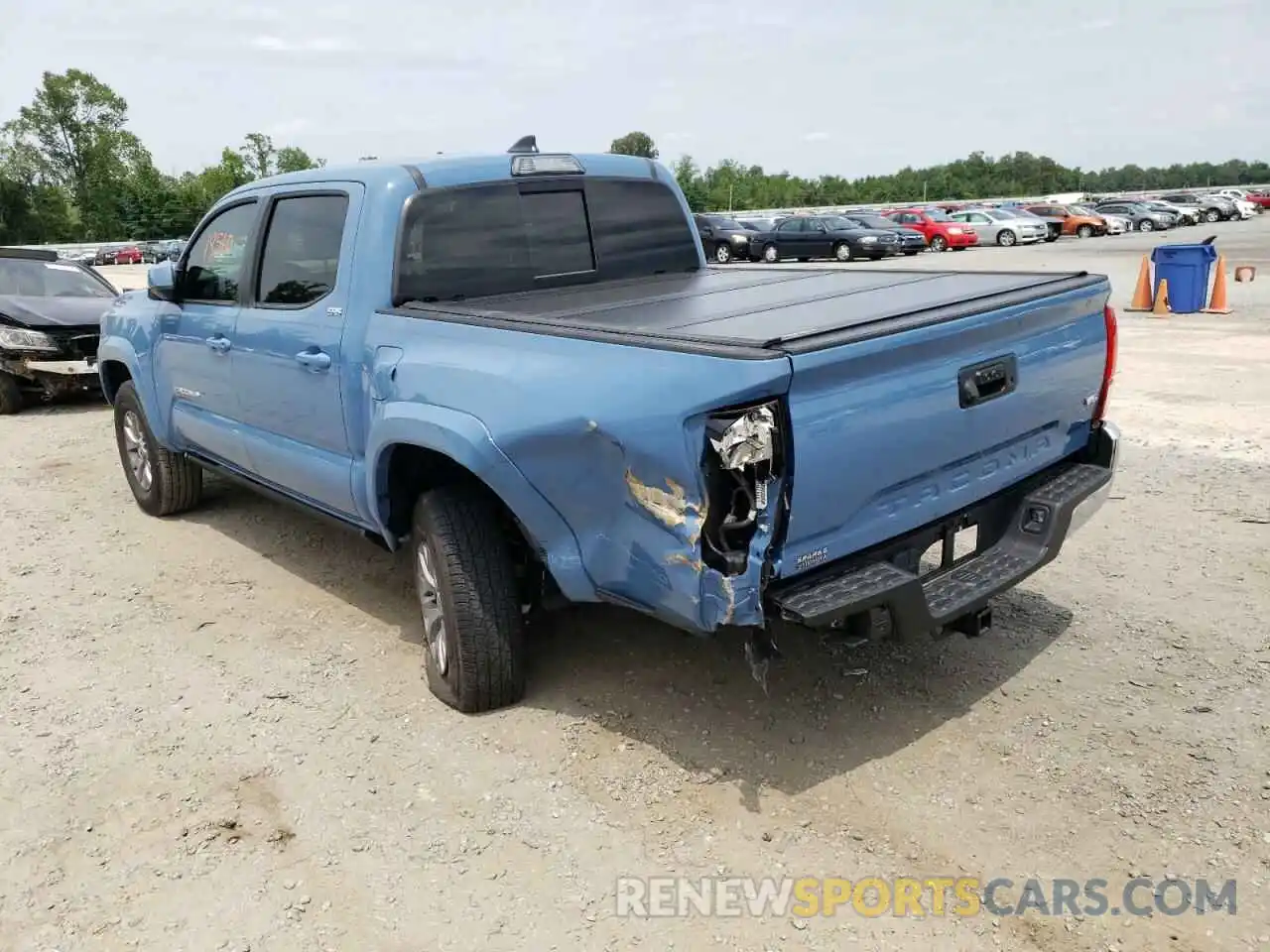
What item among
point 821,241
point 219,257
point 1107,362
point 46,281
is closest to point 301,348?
point 219,257

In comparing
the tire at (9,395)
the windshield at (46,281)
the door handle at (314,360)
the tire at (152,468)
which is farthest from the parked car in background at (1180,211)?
the door handle at (314,360)

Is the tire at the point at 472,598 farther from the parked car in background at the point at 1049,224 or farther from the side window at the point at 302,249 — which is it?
the parked car in background at the point at 1049,224

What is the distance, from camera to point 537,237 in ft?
15.0

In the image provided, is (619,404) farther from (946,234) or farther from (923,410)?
(946,234)

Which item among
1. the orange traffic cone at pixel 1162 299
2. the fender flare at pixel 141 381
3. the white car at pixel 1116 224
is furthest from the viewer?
the white car at pixel 1116 224

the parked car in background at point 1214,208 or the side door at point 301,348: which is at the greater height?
the side door at point 301,348

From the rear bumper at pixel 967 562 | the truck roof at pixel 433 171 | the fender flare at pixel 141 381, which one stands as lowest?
the rear bumper at pixel 967 562

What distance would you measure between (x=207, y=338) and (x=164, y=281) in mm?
599

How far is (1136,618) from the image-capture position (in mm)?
4406

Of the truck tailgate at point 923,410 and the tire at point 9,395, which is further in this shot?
the tire at point 9,395

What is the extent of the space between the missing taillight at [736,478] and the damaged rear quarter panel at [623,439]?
0.10 ft

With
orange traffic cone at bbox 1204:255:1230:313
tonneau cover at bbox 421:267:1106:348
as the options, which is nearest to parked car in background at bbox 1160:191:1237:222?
orange traffic cone at bbox 1204:255:1230:313

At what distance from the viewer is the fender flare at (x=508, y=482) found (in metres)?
3.27

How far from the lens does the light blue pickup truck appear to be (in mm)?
2832
